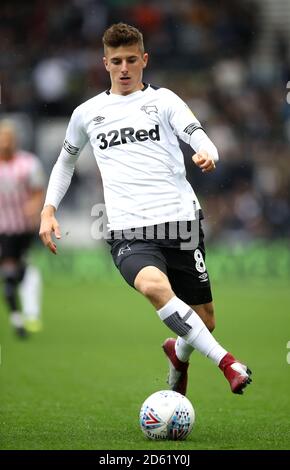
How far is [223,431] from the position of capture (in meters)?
5.94

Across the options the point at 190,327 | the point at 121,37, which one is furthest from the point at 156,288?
the point at 121,37

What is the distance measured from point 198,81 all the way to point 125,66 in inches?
563

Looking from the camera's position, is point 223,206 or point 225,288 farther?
point 223,206

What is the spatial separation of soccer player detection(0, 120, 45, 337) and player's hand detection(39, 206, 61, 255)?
5.45m

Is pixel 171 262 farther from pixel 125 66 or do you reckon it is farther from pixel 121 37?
pixel 121 37

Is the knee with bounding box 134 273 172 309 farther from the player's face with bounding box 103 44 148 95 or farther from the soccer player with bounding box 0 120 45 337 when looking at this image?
the soccer player with bounding box 0 120 45 337

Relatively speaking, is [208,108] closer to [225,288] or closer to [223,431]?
[225,288]

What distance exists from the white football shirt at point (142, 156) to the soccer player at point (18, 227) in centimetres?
563

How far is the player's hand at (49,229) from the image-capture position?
19.8 ft

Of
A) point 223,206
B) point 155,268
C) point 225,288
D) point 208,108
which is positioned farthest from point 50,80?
point 155,268

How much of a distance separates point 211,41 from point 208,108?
6.13 ft

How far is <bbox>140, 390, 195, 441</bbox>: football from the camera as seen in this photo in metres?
5.61

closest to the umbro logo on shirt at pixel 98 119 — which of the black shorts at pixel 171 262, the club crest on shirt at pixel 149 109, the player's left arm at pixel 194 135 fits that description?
the club crest on shirt at pixel 149 109
